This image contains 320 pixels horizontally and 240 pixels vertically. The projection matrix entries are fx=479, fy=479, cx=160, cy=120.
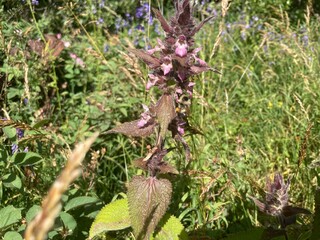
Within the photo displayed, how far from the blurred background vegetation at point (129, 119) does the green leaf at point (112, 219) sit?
102 mm

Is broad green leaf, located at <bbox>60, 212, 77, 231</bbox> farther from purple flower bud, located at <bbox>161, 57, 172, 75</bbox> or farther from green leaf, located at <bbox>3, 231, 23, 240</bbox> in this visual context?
purple flower bud, located at <bbox>161, 57, 172, 75</bbox>

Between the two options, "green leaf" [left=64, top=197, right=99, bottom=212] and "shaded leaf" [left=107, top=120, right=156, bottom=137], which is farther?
"green leaf" [left=64, top=197, right=99, bottom=212]

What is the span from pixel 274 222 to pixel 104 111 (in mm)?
1442

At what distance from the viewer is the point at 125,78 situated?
3109 mm

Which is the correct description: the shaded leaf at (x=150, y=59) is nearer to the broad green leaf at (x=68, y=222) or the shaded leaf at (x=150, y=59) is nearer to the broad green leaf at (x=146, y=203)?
the broad green leaf at (x=146, y=203)

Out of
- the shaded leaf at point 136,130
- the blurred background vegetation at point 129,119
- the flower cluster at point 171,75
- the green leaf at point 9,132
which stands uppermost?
the flower cluster at point 171,75

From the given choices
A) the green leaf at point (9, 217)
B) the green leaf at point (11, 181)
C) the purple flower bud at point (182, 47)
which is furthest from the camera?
the green leaf at point (11, 181)

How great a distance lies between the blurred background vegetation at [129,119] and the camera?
1867 mm

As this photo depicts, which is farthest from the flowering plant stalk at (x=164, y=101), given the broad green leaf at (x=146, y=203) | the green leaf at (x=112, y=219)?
the green leaf at (x=112, y=219)

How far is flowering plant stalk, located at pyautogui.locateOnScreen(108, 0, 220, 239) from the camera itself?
1.37 m

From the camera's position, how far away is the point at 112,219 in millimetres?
1574

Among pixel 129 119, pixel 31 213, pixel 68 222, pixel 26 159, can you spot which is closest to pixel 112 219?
pixel 68 222

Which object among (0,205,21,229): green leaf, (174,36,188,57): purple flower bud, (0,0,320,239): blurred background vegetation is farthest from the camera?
(0,0,320,239): blurred background vegetation

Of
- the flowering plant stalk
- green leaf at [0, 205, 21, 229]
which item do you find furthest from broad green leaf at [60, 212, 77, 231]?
the flowering plant stalk
